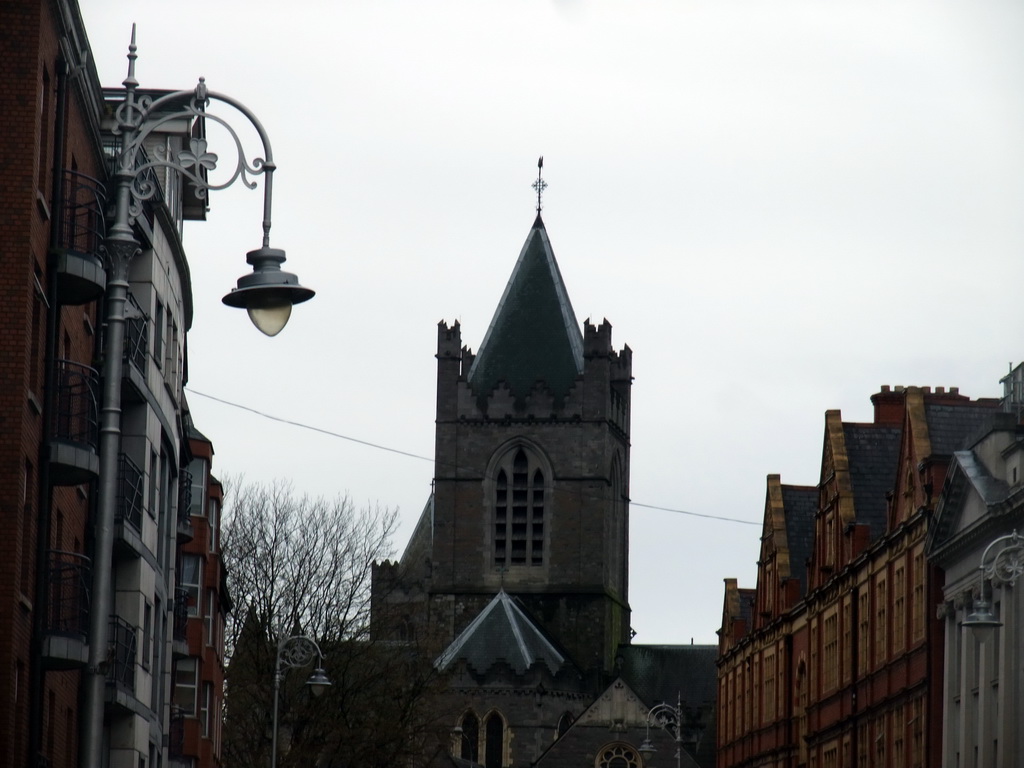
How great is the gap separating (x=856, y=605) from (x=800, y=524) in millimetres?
12739

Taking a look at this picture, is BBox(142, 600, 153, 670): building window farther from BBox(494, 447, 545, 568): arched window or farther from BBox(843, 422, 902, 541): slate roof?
BBox(494, 447, 545, 568): arched window

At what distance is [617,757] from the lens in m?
103

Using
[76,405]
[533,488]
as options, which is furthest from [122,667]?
[533,488]

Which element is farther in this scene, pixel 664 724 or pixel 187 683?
pixel 664 724

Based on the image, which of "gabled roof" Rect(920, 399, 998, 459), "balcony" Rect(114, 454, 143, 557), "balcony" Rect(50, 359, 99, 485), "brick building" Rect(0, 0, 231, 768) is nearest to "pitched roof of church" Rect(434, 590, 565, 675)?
"gabled roof" Rect(920, 399, 998, 459)

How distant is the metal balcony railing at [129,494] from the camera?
31141 mm

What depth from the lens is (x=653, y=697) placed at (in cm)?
11700

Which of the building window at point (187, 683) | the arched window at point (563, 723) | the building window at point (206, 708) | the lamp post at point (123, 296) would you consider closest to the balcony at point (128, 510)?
the lamp post at point (123, 296)

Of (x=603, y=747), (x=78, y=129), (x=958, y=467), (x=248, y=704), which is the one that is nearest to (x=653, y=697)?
(x=603, y=747)

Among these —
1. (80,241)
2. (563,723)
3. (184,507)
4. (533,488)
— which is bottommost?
(563,723)

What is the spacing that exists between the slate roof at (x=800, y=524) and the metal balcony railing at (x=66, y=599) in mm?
36714

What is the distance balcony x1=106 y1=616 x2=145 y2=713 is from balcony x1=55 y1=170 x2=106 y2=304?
639 centimetres

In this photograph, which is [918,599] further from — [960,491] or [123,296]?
[123,296]

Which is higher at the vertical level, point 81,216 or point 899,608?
point 81,216
